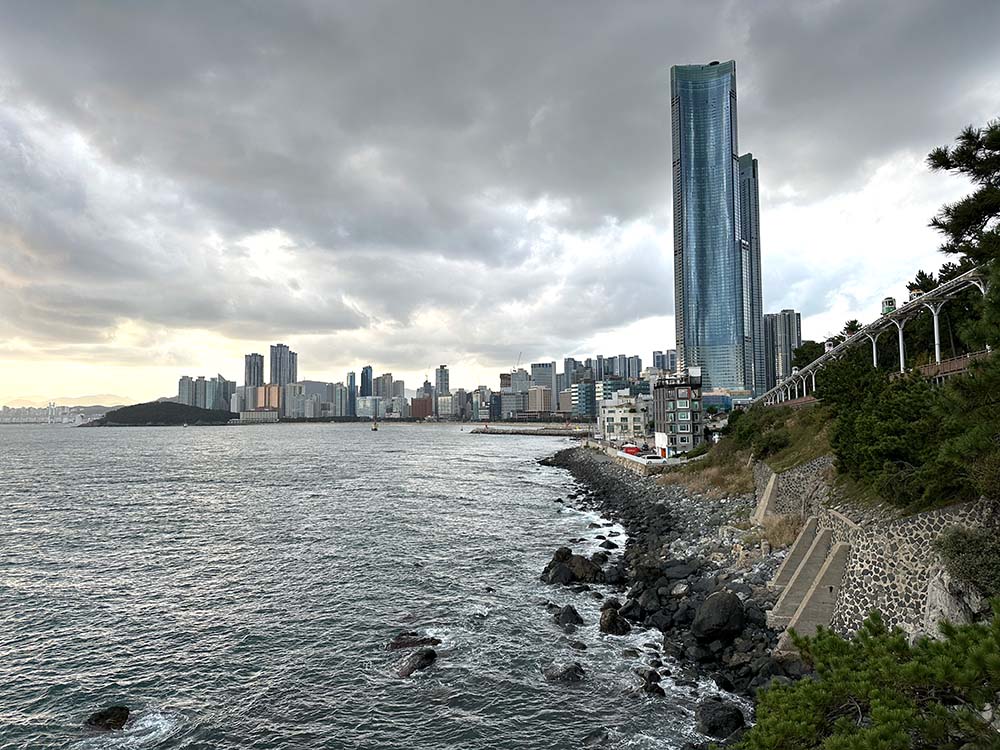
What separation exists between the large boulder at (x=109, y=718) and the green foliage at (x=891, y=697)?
20.5 meters

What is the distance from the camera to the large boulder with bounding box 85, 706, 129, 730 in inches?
733

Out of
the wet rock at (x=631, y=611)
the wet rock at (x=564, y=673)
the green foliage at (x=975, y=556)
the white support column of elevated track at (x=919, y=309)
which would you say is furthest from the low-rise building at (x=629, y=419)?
the green foliage at (x=975, y=556)

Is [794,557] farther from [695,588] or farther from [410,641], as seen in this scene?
[410,641]

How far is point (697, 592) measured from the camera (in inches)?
1080

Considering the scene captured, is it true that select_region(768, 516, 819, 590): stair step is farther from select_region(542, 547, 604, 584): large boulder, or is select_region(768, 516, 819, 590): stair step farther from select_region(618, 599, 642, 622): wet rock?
select_region(542, 547, 604, 584): large boulder

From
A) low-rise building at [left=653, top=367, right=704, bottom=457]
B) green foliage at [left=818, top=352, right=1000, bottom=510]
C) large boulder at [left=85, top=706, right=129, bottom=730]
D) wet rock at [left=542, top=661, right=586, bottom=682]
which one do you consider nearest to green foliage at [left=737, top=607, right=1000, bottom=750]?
green foliage at [left=818, top=352, right=1000, bottom=510]

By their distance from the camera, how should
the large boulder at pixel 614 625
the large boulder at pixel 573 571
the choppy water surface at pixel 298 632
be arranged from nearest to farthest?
the choppy water surface at pixel 298 632 → the large boulder at pixel 614 625 → the large boulder at pixel 573 571

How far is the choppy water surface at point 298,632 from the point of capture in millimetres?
18469

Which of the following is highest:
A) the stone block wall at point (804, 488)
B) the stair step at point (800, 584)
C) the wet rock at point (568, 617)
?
the stone block wall at point (804, 488)

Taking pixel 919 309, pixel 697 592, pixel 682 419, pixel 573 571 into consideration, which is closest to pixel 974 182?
pixel 697 592

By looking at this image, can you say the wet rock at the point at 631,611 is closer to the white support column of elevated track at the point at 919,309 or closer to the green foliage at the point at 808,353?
the white support column of elevated track at the point at 919,309

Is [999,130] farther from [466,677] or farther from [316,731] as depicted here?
[316,731]

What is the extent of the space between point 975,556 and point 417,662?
19128 millimetres

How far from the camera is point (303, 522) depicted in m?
50.8
